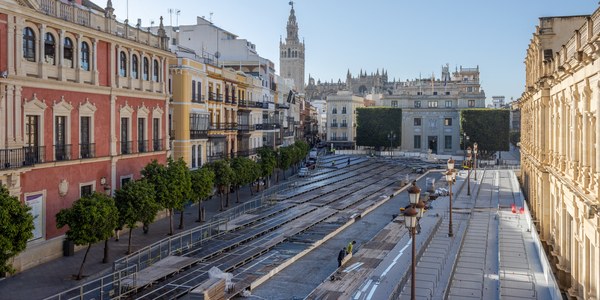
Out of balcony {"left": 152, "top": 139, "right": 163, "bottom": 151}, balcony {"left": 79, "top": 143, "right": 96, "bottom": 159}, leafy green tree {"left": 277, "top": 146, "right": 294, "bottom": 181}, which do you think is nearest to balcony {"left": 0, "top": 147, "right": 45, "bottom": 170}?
balcony {"left": 79, "top": 143, "right": 96, "bottom": 159}

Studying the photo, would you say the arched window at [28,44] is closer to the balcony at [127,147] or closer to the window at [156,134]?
the balcony at [127,147]

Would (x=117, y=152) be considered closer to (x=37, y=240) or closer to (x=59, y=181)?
(x=59, y=181)

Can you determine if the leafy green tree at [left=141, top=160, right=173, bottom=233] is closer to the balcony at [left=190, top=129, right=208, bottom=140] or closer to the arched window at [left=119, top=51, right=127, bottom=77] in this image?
the arched window at [left=119, top=51, right=127, bottom=77]

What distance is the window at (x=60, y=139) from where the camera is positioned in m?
27.0

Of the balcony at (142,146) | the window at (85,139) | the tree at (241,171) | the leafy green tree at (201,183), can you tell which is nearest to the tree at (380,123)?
the tree at (241,171)

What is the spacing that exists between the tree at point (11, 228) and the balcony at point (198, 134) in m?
22.0

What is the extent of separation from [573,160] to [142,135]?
25.0 metres

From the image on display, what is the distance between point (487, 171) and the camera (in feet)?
225

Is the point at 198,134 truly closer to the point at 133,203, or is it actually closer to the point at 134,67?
the point at 134,67

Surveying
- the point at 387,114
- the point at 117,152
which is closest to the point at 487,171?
the point at 387,114

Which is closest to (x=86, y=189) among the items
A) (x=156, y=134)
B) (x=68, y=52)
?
(x=68, y=52)

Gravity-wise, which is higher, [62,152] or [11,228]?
[62,152]

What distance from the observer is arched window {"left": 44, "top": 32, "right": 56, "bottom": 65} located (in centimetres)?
2609

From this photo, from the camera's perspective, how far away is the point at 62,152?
27312 millimetres
